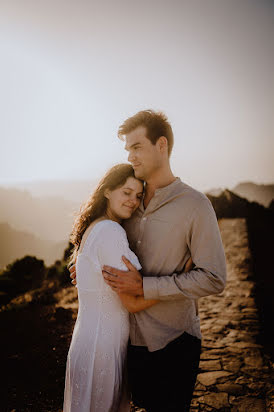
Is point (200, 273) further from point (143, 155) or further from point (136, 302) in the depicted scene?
point (143, 155)

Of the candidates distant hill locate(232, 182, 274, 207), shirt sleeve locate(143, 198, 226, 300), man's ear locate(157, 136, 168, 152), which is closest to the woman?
shirt sleeve locate(143, 198, 226, 300)

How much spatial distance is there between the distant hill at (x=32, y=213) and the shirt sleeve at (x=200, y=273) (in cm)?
2933

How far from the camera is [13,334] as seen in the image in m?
4.98

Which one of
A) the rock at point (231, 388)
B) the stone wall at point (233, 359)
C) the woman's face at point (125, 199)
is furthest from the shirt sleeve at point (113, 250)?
the rock at point (231, 388)

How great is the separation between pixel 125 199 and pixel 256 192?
17436 mm

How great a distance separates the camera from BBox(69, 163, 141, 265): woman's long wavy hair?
222 cm

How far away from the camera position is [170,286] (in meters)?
1.78

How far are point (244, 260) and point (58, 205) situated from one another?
37.8m

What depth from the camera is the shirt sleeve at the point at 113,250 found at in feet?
5.89

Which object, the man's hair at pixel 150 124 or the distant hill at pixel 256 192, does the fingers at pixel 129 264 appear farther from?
the distant hill at pixel 256 192

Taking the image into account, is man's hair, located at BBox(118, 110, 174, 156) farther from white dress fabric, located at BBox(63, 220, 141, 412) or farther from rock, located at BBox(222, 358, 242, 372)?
rock, located at BBox(222, 358, 242, 372)

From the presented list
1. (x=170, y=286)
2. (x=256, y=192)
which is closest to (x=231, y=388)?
(x=170, y=286)

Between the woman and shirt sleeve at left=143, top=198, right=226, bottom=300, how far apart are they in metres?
0.13

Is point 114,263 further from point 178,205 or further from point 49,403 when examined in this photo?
point 49,403
